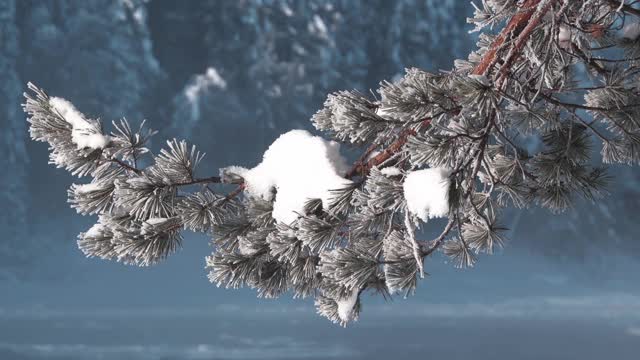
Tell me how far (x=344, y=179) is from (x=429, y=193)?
80 cm

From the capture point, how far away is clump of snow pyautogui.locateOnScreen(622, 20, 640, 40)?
19.4 feet

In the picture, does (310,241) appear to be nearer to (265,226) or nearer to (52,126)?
(265,226)

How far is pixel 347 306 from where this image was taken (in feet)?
14.9

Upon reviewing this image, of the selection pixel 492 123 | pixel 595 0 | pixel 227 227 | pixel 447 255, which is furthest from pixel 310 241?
pixel 595 0

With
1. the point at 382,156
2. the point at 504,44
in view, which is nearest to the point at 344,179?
the point at 382,156

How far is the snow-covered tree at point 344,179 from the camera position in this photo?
352cm

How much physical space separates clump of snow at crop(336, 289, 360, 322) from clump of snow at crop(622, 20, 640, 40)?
3.52 meters

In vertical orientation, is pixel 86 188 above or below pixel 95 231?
above

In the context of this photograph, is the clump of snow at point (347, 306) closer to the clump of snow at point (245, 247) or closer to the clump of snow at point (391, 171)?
the clump of snow at point (245, 247)

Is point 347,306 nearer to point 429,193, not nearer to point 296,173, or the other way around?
point 296,173

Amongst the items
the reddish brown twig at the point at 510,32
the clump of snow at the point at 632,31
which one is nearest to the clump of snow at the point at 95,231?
the reddish brown twig at the point at 510,32

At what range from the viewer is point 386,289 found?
452cm

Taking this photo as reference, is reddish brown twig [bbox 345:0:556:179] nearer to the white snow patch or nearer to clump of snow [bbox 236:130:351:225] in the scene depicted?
clump of snow [bbox 236:130:351:225]

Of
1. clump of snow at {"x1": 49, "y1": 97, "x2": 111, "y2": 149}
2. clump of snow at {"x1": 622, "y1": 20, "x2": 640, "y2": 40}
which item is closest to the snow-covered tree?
clump of snow at {"x1": 49, "y1": 97, "x2": 111, "y2": 149}
